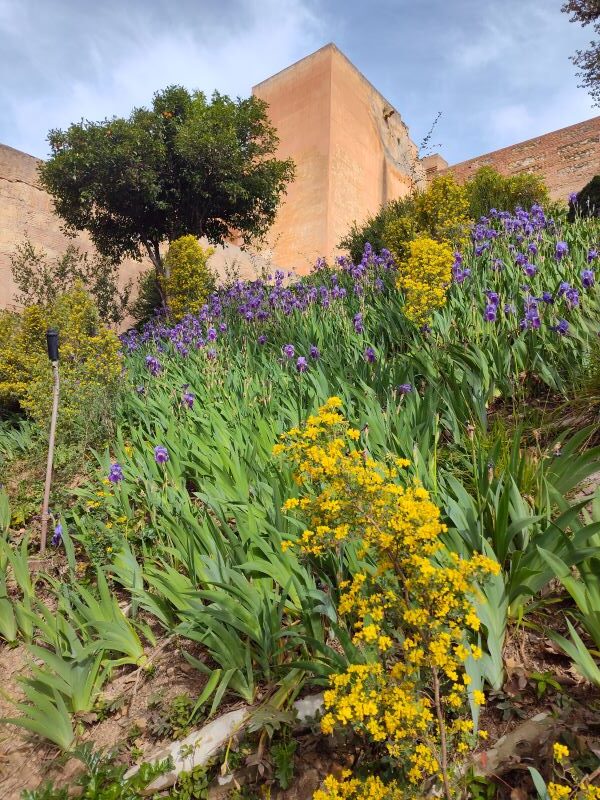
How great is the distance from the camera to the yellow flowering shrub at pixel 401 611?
3.47ft

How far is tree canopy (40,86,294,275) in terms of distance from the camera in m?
9.70

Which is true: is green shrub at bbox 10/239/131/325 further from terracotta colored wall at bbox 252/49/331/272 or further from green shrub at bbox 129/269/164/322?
terracotta colored wall at bbox 252/49/331/272

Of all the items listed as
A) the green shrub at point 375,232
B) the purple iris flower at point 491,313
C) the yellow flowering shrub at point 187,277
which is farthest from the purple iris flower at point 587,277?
the green shrub at point 375,232

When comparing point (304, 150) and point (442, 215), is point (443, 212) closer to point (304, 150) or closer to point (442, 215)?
point (442, 215)

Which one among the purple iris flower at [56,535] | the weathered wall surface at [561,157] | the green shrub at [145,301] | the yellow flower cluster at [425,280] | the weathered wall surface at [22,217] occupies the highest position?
the weathered wall surface at [561,157]

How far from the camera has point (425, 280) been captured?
3.75 metres

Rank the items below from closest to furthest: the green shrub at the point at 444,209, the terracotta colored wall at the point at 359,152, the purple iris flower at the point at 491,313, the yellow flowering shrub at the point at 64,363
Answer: the purple iris flower at the point at 491,313, the yellow flowering shrub at the point at 64,363, the green shrub at the point at 444,209, the terracotta colored wall at the point at 359,152

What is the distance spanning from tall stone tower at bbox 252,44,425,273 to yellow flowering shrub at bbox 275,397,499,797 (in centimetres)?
1438

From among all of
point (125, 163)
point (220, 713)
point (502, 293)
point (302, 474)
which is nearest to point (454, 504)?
point (302, 474)

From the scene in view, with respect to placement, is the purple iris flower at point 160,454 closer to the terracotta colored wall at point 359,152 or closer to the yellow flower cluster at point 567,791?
the yellow flower cluster at point 567,791

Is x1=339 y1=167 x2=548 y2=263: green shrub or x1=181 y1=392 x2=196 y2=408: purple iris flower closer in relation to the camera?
x1=181 y1=392 x2=196 y2=408: purple iris flower

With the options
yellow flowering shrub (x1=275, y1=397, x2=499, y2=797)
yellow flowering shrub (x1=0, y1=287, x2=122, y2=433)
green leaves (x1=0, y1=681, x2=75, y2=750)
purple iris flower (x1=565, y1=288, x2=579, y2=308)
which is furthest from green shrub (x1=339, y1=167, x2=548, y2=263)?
green leaves (x1=0, y1=681, x2=75, y2=750)

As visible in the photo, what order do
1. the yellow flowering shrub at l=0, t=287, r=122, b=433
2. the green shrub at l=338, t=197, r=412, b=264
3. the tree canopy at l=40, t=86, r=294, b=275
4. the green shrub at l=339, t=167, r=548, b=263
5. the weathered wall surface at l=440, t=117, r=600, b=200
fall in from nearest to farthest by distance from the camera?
the yellow flowering shrub at l=0, t=287, r=122, b=433, the green shrub at l=339, t=167, r=548, b=263, the tree canopy at l=40, t=86, r=294, b=275, the green shrub at l=338, t=197, r=412, b=264, the weathered wall surface at l=440, t=117, r=600, b=200

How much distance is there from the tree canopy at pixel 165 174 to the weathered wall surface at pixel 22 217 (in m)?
0.91
